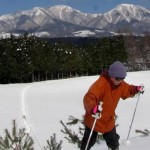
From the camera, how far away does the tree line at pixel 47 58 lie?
76.1 m

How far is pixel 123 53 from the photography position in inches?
4075

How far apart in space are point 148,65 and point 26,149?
10647 cm

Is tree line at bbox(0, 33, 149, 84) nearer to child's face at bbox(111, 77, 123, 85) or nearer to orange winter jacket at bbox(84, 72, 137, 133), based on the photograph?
orange winter jacket at bbox(84, 72, 137, 133)

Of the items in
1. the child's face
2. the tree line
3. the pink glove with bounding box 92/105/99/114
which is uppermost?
the child's face

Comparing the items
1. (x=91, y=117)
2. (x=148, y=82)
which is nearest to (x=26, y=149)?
(x=91, y=117)

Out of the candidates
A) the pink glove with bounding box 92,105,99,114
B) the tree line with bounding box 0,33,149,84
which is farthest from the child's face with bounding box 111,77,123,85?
the tree line with bounding box 0,33,149,84

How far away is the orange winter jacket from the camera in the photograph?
5.63 m

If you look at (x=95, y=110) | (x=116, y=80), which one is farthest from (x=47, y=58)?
(x=95, y=110)

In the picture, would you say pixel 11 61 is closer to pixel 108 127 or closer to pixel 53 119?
pixel 53 119

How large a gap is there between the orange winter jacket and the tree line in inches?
2734

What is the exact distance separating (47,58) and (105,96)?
76.6 meters

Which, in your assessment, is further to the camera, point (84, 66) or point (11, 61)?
point (84, 66)

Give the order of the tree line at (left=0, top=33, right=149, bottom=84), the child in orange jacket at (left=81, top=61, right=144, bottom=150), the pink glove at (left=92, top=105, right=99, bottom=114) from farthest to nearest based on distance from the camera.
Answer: the tree line at (left=0, top=33, right=149, bottom=84) < the child in orange jacket at (left=81, top=61, right=144, bottom=150) < the pink glove at (left=92, top=105, right=99, bottom=114)

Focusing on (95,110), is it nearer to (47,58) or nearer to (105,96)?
(105,96)
